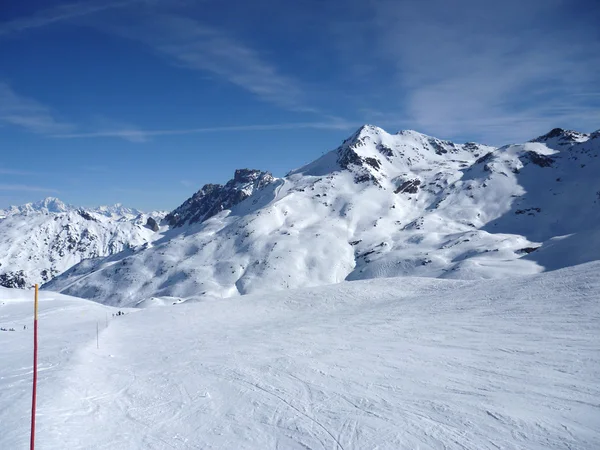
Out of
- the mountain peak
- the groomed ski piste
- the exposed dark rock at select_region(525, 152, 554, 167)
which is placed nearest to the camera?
the groomed ski piste

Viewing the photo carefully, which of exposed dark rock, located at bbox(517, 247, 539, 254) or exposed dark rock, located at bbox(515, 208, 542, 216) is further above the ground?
exposed dark rock, located at bbox(515, 208, 542, 216)

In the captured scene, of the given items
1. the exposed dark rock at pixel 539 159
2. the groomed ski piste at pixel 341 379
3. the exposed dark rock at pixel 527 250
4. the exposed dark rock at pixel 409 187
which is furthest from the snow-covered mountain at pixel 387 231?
the groomed ski piste at pixel 341 379

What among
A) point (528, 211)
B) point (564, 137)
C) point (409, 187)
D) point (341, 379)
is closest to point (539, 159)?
point (564, 137)

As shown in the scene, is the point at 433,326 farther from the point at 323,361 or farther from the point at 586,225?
the point at 586,225

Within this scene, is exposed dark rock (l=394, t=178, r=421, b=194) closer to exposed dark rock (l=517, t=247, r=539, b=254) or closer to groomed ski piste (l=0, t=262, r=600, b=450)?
exposed dark rock (l=517, t=247, r=539, b=254)

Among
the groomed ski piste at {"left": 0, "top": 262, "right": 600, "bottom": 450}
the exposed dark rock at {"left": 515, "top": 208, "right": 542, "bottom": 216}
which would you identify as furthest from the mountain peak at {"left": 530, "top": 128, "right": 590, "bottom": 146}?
the groomed ski piste at {"left": 0, "top": 262, "right": 600, "bottom": 450}

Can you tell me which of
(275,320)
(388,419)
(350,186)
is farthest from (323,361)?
(350,186)

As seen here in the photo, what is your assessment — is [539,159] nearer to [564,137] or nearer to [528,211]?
[564,137]
